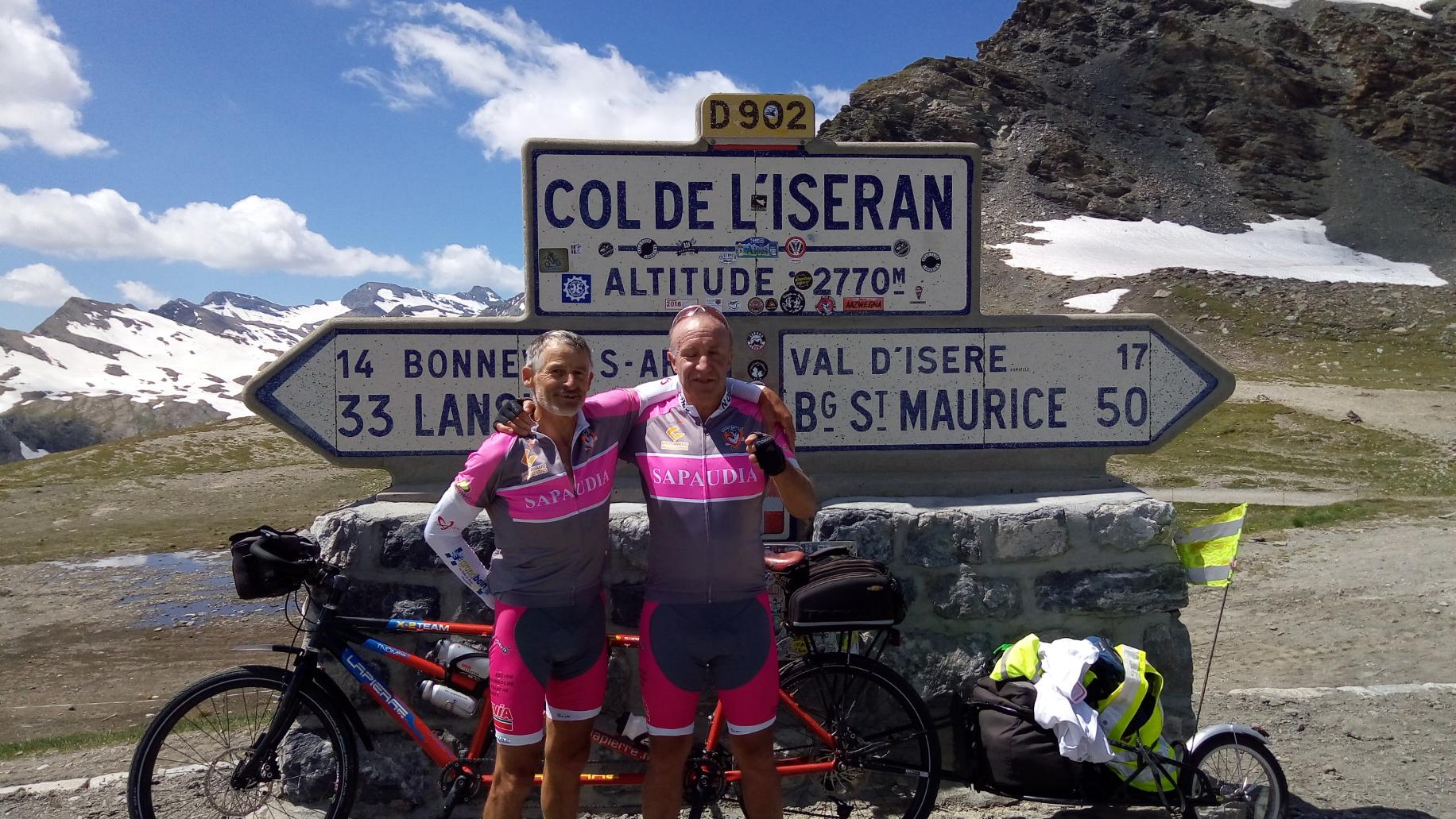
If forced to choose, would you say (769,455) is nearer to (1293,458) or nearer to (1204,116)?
(1293,458)

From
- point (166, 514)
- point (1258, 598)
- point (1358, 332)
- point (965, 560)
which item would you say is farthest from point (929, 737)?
point (1358, 332)

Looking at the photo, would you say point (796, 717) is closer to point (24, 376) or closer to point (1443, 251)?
point (1443, 251)

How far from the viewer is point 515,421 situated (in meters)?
3.20

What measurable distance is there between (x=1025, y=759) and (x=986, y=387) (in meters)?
1.76

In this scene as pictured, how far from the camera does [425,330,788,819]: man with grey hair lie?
319 centimetres

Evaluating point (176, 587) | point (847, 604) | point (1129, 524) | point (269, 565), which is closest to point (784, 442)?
point (847, 604)

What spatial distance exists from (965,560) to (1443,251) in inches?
2718

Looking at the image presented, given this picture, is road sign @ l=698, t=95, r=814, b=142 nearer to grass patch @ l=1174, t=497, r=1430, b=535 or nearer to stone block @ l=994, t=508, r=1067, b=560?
stone block @ l=994, t=508, r=1067, b=560

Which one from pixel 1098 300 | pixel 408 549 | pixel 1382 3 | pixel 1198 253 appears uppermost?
pixel 1382 3

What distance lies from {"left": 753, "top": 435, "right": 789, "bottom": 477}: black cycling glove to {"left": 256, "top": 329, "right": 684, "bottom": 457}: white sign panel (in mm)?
1593

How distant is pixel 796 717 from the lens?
3.88 meters

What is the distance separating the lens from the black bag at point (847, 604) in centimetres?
360

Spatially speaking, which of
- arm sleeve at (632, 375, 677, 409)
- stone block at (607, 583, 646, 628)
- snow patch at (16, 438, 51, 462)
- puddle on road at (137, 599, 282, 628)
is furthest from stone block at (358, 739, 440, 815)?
snow patch at (16, 438, 51, 462)

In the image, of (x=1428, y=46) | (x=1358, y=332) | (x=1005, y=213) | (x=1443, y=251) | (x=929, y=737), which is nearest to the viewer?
(x=929, y=737)
